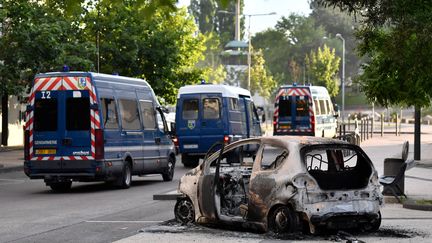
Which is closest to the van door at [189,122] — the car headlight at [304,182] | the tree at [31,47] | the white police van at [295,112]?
the tree at [31,47]

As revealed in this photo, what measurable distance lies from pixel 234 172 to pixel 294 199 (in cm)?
159

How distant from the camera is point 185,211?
15.6 metres

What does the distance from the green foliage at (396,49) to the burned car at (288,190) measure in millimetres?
3974

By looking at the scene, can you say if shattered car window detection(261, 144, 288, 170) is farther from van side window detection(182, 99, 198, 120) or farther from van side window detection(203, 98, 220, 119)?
Answer: van side window detection(182, 99, 198, 120)

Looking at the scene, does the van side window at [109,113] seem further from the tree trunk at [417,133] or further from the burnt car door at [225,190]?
the tree trunk at [417,133]

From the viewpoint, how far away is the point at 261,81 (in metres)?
105

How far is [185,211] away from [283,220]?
220 cm

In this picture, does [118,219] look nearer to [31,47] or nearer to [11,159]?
[11,159]

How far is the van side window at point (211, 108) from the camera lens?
106 feet

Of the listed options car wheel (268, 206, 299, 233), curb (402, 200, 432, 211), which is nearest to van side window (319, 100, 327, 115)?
curb (402, 200, 432, 211)

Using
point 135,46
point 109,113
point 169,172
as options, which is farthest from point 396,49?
point 135,46

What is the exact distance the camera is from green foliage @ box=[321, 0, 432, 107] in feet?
59.7

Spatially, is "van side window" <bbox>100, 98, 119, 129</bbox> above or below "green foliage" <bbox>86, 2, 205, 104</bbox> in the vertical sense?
below

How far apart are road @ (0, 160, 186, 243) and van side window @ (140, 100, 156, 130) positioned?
1.47 metres
